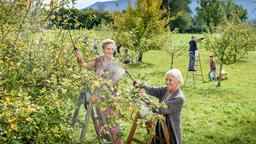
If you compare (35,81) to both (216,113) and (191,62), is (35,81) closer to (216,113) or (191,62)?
(216,113)

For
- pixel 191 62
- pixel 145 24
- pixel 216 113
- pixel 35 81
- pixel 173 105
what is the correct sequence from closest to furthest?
pixel 35 81 → pixel 173 105 → pixel 216 113 → pixel 191 62 → pixel 145 24

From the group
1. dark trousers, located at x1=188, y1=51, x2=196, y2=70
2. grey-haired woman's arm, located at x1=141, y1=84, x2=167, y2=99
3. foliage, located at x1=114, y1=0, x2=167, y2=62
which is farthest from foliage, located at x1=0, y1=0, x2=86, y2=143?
foliage, located at x1=114, y1=0, x2=167, y2=62

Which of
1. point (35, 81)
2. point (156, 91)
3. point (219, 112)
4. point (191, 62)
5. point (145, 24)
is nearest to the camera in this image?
point (35, 81)

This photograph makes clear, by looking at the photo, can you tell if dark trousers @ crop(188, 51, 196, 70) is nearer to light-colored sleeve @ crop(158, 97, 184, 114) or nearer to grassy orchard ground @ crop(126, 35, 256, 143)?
grassy orchard ground @ crop(126, 35, 256, 143)

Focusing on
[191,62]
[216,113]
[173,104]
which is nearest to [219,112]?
[216,113]

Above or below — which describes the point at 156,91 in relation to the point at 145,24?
below

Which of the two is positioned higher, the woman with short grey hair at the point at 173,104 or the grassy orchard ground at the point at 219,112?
the woman with short grey hair at the point at 173,104

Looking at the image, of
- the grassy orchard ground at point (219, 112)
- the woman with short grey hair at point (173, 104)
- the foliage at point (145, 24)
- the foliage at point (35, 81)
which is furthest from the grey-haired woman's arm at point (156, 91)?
the foliage at point (145, 24)

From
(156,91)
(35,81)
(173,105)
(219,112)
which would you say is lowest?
(219,112)

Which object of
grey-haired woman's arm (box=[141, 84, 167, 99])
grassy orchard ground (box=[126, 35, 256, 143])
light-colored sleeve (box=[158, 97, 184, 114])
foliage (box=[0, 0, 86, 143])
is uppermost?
foliage (box=[0, 0, 86, 143])

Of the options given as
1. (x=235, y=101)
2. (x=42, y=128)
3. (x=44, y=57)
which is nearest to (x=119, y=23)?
(x=235, y=101)

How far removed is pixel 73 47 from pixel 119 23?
21556 millimetres

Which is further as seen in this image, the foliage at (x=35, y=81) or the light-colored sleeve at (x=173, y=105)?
the light-colored sleeve at (x=173, y=105)

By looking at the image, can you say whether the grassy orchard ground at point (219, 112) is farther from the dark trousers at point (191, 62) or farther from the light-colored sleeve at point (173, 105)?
the dark trousers at point (191, 62)
